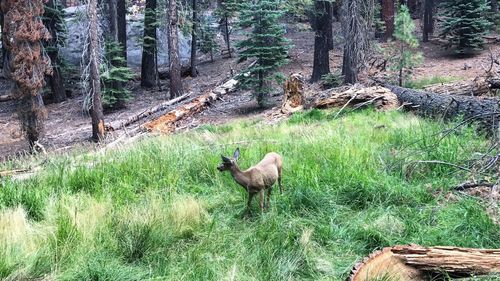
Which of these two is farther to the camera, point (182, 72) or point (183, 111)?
point (182, 72)

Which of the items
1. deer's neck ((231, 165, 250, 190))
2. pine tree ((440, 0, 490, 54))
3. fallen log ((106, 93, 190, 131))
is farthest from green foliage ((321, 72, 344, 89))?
deer's neck ((231, 165, 250, 190))

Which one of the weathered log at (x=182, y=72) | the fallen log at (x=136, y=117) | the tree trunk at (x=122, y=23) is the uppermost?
the tree trunk at (x=122, y=23)

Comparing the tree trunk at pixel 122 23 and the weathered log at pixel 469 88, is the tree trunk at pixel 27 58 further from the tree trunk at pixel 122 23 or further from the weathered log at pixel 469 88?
the weathered log at pixel 469 88

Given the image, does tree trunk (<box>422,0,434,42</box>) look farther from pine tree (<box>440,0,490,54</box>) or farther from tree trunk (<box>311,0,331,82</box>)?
tree trunk (<box>311,0,331,82</box>)

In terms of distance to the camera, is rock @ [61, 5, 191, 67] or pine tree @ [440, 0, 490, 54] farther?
rock @ [61, 5, 191, 67]

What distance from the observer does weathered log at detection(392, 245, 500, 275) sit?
343 centimetres

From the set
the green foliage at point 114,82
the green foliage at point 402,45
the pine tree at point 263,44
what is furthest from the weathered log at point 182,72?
the green foliage at point 402,45

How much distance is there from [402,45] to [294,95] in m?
4.56

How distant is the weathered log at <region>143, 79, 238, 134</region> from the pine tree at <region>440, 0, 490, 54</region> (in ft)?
36.8

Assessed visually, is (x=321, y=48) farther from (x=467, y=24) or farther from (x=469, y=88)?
(x=469, y=88)

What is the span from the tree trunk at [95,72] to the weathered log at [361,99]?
23.6 ft

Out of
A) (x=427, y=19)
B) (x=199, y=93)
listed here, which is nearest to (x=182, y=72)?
(x=199, y=93)

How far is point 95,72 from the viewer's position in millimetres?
15492

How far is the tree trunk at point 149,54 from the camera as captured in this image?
24.7 metres
